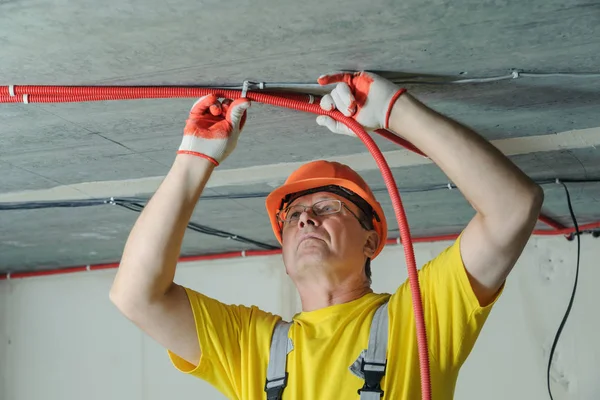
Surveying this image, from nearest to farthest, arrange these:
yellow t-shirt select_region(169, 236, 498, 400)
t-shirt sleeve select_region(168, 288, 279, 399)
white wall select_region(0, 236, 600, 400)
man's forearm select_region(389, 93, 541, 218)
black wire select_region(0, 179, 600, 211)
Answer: man's forearm select_region(389, 93, 541, 218), yellow t-shirt select_region(169, 236, 498, 400), t-shirt sleeve select_region(168, 288, 279, 399), black wire select_region(0, 179, 600, 211), white wall select_region(0, 236, 600, 400)

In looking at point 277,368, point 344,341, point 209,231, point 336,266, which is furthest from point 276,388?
point 209,231

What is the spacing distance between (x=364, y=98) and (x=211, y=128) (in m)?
0.36

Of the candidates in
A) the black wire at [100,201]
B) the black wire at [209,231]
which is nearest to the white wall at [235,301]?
the black wire at [209,231]

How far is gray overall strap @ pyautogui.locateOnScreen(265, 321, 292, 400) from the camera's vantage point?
1661 mm

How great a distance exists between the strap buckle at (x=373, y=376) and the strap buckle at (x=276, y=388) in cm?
18

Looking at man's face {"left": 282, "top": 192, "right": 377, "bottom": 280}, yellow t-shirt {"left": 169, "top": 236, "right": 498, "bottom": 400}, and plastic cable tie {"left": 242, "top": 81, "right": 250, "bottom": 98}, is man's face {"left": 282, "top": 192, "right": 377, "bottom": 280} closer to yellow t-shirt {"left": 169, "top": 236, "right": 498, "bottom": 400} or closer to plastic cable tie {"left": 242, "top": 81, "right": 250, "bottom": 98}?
yellow t-shirt {"left": 169, "top": 236, "right": 498, "bottom": 400}

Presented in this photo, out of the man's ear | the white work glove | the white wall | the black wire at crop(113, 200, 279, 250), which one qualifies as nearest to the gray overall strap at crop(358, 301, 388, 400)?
the man's ear

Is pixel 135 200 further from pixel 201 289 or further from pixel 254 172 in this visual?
pixel 201 289

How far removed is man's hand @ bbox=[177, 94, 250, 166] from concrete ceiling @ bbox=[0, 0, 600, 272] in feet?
0.21

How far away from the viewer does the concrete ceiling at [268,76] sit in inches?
52.6

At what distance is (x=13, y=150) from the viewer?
2043 millimetres

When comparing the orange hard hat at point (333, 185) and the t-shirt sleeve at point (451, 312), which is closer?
the t-shirt sleeve at point (451, 312)

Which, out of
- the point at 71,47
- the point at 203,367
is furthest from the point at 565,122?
the point at 71,47

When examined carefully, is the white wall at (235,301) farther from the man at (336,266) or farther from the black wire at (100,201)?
the man at (336,266)
